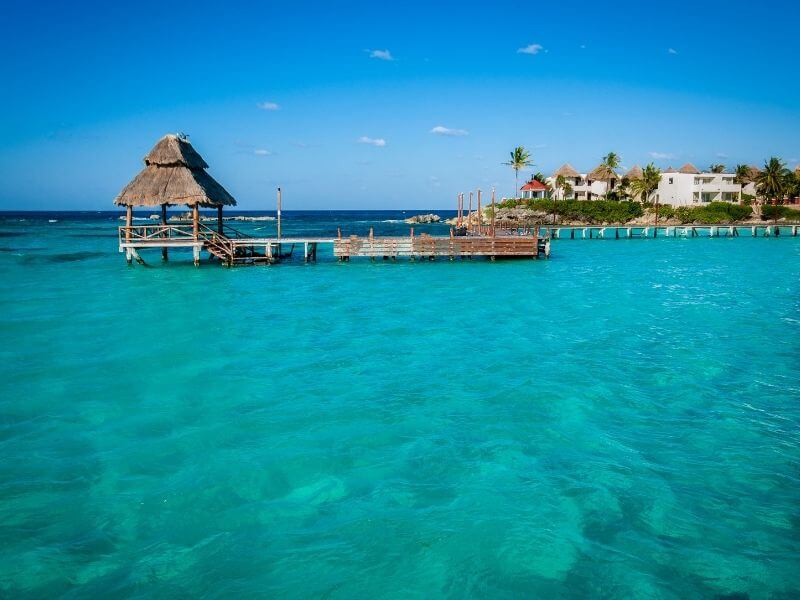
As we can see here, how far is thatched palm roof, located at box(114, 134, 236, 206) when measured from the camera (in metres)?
31.3

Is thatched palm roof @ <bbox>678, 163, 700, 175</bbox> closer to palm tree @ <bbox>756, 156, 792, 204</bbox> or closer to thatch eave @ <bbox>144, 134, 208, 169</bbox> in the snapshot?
palm tree @ <bbox>756, 156, 792, 204</bbox>

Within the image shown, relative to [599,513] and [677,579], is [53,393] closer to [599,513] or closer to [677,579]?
[599,513]

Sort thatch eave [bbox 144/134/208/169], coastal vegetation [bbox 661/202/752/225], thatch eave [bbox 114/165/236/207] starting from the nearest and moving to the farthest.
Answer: thatch eave [bbox 114/165/236/207], thatch eave [bbox 144/134/208/169], coastal vegetation [bbox 661/202/752/225]

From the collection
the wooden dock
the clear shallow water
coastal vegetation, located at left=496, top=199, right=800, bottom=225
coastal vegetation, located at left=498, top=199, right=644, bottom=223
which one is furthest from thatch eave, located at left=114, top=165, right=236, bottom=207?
coastal vegetation, located at left=498, top=199, right=644, bottom=223

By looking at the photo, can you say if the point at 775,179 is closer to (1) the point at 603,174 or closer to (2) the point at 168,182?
(1) the point at 603,174

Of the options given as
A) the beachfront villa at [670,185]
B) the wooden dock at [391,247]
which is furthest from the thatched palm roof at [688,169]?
the wooden dock at [391,247]

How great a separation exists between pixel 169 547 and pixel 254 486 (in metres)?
1.58

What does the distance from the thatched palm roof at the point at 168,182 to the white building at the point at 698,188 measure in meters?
75.2

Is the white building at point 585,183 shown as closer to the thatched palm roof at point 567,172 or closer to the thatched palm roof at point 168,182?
the thatched palm roof at point 567,172

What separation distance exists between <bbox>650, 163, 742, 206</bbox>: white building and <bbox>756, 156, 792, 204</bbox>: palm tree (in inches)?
173

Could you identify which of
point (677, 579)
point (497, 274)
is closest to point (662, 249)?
point (497, 274)

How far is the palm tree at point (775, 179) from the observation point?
86.1m

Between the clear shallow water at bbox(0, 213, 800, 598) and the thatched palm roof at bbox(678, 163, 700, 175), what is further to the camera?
the thatched palm roof at bbox(678, 163, 700, 175)

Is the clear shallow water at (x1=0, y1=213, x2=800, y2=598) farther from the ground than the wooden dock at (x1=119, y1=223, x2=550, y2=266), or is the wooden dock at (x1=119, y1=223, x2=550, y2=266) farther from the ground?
the wooden dock at (x1=119, y1=223, x2=550, y2=266)
